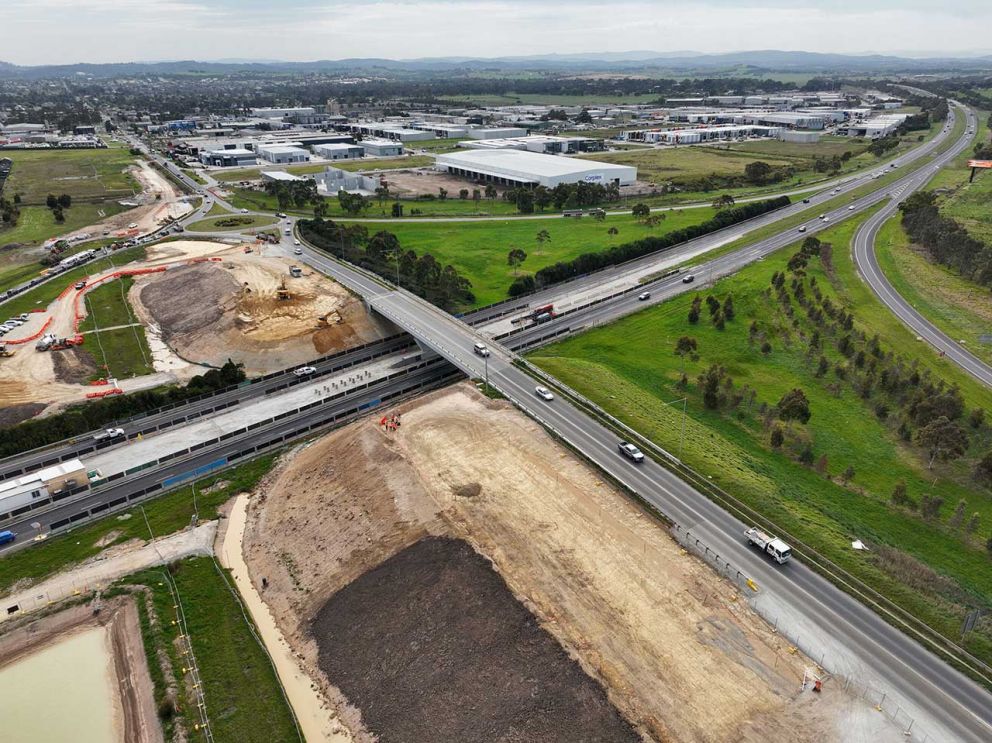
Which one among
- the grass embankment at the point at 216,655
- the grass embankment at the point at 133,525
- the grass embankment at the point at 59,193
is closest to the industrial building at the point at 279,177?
the grass embankment at the point at 59,193

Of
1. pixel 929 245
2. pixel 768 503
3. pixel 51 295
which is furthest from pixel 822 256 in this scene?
pixel 51 295

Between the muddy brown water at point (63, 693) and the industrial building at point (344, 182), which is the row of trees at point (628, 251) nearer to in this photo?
the muddy brown water at point (63, 693)

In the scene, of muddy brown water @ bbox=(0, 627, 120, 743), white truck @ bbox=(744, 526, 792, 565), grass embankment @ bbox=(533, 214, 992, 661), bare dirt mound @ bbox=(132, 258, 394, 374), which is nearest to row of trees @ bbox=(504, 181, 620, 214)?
grass embankment @ bbox=(533, 214, 992, 661)

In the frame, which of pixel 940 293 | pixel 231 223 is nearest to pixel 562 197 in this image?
pixel 231 223

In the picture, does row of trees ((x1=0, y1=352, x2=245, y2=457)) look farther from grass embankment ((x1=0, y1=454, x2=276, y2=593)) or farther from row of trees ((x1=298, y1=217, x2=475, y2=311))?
row of trees ((x1=298, y1=217, x2=475, y2=311))

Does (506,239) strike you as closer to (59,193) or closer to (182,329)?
(182,329)

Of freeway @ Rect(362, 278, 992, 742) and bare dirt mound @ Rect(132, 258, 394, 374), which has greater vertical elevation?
bare dirt mound @ Rect(132, 258, 394, 374)
